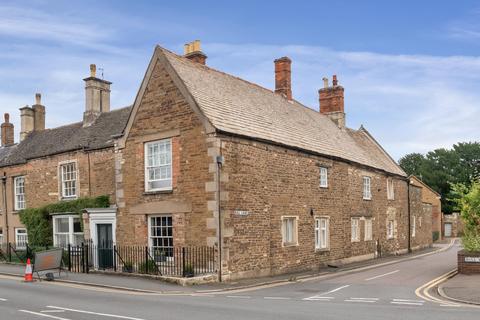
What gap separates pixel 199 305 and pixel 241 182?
7501 mm

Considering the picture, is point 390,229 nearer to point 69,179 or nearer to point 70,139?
point 69,179

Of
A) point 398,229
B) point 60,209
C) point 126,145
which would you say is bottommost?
point 398,229

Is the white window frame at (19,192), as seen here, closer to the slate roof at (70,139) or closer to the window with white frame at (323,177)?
the slate roof at (70,139)

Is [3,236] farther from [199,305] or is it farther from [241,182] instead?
[199,305]

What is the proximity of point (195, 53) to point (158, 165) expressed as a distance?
24.2 feet

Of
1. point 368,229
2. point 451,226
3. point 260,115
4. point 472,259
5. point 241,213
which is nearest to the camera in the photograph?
point 241,213

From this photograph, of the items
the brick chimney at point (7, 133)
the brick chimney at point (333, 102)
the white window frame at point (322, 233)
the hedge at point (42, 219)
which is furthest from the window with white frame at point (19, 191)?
the brick chimney at point (333, 102)

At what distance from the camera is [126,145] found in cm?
2258

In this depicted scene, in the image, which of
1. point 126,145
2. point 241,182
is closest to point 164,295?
point 241,182

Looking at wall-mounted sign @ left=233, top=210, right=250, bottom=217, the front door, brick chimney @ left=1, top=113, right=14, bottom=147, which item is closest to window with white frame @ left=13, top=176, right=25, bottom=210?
brick chimney @ left=1, top=113, right=14, bottom=147

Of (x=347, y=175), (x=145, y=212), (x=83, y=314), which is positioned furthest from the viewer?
(x=347, y=175)

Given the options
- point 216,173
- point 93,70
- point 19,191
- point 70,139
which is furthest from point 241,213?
point 19,191

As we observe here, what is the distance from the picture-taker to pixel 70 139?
97.5 feet

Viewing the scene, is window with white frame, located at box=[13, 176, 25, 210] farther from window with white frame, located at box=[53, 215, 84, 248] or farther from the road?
the road
